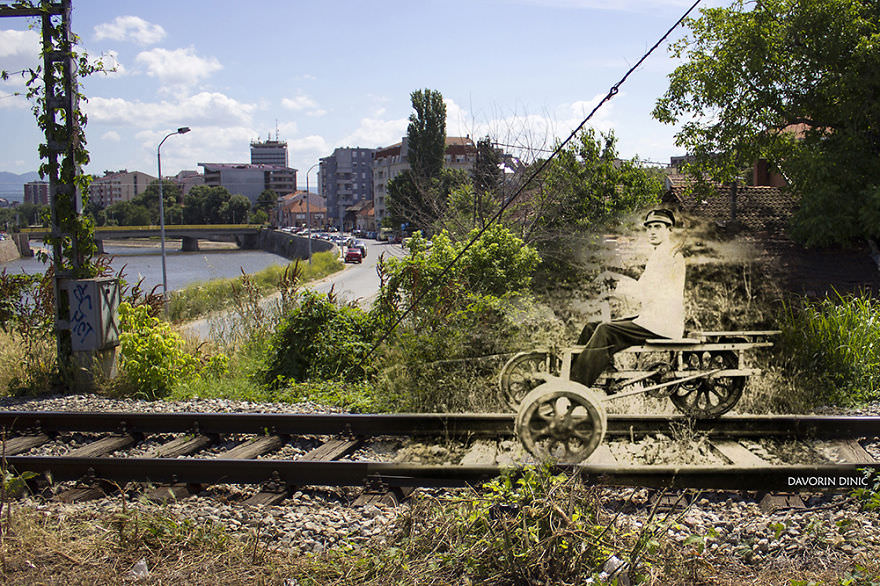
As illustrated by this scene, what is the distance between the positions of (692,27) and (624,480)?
17.2m

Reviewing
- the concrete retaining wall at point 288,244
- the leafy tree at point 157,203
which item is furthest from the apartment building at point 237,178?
the concrete retaining wall at point 288,244

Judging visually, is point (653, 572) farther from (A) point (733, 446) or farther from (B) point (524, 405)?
(A) point (733, 446)

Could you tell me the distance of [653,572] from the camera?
132 inches

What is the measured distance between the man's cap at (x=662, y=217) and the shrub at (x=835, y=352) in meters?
1.96

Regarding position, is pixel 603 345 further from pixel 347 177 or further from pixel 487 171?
pixel 347 177

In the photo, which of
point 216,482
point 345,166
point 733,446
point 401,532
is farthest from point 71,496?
point 345,166

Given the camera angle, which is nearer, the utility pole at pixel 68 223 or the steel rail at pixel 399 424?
the steel rail at pixel 399 424

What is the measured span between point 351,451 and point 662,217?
10.1ft

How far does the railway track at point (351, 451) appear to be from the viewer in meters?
4.46

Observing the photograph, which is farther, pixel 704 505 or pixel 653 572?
pixel 704 505

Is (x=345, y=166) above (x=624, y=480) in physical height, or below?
above

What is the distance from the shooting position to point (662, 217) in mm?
4996

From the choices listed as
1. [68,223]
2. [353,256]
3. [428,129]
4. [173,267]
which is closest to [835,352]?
[68,223]

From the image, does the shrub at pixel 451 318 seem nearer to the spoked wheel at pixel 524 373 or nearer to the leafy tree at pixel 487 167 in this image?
the spoked wheel at pixel 524 373
